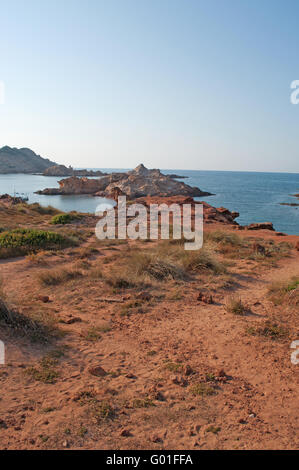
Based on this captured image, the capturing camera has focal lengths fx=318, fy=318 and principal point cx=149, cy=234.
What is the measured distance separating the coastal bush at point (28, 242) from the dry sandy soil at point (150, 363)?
9.37ft

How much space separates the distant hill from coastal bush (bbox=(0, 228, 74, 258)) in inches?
5298

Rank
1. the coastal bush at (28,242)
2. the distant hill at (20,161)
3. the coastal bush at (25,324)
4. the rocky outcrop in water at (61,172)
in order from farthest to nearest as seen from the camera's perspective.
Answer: the distant hill at (20,161) → the rocky outcrop in water at (61,172) → the coastal bush at (28,242) → the coastal bush at (25,324)

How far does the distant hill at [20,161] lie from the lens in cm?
14481

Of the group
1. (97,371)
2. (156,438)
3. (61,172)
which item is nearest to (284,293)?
(97,371)

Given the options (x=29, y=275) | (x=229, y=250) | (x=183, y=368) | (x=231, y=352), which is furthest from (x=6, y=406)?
(x=229, y=250)

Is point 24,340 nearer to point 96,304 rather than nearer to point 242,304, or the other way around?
point 96,304

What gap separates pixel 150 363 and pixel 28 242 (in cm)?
942

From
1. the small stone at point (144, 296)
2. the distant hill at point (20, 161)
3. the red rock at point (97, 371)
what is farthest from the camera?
the distant hill at point (20, 161)

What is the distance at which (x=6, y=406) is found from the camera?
144 inches

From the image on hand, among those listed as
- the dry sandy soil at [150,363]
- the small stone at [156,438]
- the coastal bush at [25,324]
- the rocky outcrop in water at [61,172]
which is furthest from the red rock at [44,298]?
the rocky outcrop in water at [61,172]

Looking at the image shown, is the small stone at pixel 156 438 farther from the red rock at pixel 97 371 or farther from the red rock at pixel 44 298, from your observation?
the red rock at pixel 44 298

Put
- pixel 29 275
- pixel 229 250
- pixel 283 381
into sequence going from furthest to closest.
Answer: pixel 229 250 < pixel 29 275 < pixel 283 381

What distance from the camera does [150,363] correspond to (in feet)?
15.6

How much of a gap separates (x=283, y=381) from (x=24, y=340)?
13.0 ft
